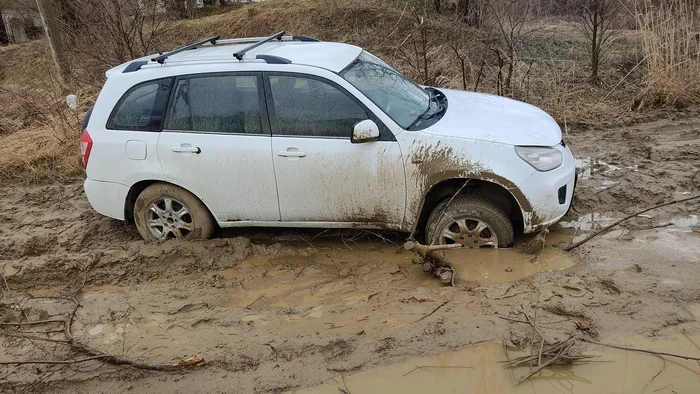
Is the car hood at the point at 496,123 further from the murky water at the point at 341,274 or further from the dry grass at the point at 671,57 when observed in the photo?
the dry grass at the point at 671,57

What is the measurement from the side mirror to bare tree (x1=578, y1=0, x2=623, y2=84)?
6.27 metres

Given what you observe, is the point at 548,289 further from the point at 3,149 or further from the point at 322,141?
the point at 3,149

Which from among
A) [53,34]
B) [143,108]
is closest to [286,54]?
[143,108]

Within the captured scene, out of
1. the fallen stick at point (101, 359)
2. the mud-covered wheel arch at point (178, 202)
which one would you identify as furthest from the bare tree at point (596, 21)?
the fallen stick at point (101, 359)

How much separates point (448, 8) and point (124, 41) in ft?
22.7

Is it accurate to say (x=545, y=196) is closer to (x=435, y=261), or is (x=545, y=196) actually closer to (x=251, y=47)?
(x=435, y=261)

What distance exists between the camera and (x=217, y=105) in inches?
191

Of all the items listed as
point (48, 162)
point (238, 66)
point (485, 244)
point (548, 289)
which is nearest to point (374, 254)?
point (485, 244)

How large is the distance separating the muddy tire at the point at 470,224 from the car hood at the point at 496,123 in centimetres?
54

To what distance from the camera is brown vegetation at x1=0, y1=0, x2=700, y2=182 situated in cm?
810

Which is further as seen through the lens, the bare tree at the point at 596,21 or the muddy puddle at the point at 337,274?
the bare tree at the point at 596,21

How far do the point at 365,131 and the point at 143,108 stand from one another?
2063 millimetres

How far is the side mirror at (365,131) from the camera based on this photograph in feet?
14.4

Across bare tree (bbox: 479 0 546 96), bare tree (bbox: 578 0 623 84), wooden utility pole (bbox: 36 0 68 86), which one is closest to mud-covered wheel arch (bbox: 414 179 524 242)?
bare tree (bbox: 479 0 546 96)
